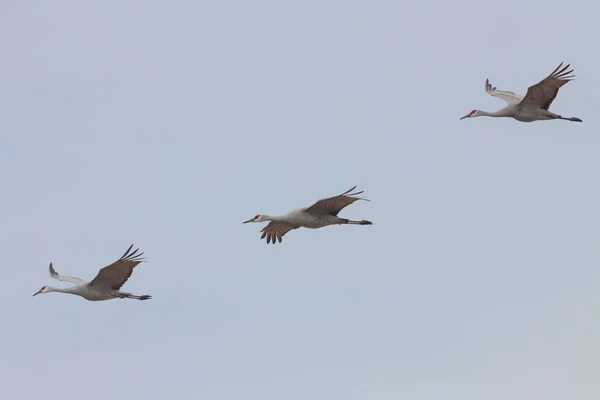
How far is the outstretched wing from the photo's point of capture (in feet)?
98.7

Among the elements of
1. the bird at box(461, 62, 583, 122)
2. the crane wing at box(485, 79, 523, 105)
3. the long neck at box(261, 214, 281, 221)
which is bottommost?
the long neck at box(261, 214, 281, 221)

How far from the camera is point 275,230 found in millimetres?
34812

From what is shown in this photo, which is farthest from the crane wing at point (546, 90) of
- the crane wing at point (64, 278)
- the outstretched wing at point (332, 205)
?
the crane wing at point (64, 278)

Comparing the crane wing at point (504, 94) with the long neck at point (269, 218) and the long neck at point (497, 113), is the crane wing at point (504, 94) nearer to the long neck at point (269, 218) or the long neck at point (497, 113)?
the long neck at point (497, 113)

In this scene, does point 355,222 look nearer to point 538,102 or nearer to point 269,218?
point 269,218

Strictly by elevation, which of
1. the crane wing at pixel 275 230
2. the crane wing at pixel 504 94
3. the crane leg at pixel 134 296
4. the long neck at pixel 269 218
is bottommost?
the crane leg at pixel 134 296

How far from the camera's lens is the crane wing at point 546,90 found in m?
32.4

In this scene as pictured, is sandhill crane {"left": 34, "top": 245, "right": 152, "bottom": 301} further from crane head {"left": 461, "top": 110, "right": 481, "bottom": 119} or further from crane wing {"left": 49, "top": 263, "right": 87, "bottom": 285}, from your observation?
crane head {"left": 461, "top": 110, "right": 481, "bottom": 119}

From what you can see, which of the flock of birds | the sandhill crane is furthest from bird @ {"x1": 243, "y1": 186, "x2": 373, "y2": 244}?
the sandhill crane

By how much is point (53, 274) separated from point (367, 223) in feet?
28.6

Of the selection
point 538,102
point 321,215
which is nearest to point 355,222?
point 321,215

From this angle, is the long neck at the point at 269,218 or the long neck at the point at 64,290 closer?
the long neck at the point at 64,290

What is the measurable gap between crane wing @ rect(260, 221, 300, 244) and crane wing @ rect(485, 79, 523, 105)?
763cm

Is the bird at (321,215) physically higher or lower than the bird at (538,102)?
lower
